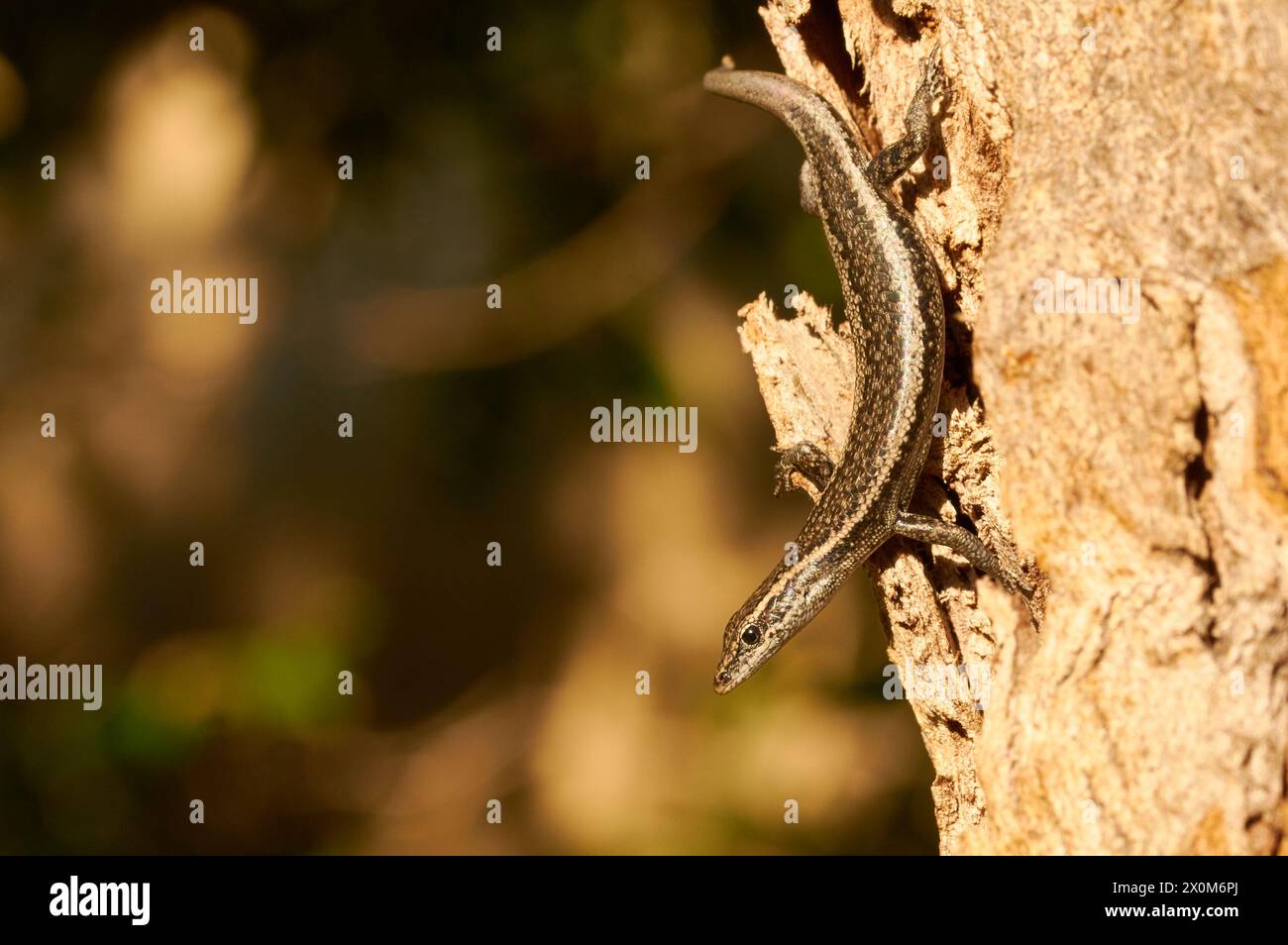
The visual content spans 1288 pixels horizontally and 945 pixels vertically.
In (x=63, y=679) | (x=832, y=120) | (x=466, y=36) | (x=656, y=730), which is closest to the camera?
(x=832, y=120)

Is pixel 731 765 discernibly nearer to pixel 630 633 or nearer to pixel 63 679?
pixel 630 633

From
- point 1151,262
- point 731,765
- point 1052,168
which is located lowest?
point 731,765

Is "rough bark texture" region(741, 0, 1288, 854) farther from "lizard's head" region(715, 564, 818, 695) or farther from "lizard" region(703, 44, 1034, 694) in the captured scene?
"lizard's head" region(715, 564, 818, 695)

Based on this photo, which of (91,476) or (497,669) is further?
Result: (497,669)

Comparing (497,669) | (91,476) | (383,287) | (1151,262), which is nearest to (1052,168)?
(1151,262)

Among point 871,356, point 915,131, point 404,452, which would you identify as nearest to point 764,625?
point 871,356

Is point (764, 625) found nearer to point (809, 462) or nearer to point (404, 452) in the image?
point (809, 462)

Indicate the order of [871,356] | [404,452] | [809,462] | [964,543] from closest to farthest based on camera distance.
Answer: [964,543] → [871,356] → [809,462] → [404,452]
